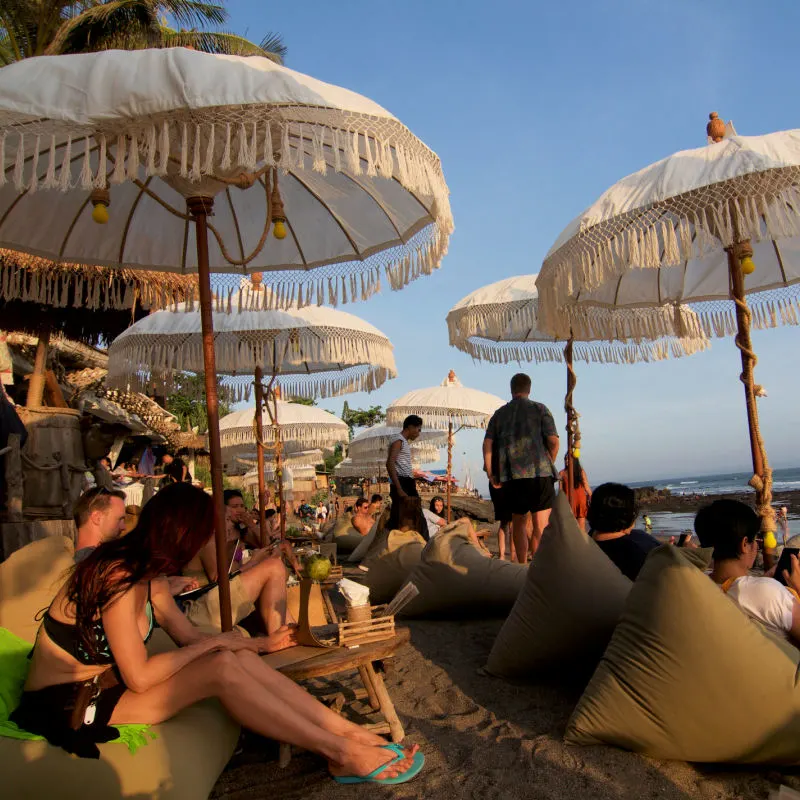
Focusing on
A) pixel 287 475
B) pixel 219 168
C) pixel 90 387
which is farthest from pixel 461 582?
pixel 287 475

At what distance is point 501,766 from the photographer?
2146 mm

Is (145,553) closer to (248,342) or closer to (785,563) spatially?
(785,563)

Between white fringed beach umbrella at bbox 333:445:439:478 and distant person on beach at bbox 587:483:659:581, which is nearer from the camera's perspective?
distant person on beach at bbox 587:483:659:581

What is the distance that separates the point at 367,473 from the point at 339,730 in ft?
62.8

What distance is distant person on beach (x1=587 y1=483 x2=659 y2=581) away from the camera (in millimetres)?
3098

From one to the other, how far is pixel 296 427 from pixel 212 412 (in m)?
7.36

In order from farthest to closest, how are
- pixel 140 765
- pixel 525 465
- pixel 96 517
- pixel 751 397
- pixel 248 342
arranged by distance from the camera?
pixel 248 342
pixel 525 465
pixel 751 397
pixel 96 517
pixel 140 765

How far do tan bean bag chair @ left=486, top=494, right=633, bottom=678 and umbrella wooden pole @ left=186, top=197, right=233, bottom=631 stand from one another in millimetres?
1212

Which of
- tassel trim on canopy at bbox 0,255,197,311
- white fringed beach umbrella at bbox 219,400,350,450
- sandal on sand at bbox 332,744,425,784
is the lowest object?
sandal on sand at bbox 332,744,425,784

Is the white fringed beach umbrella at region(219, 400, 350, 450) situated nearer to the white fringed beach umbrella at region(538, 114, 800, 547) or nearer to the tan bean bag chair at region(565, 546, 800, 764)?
the white fringed beach umbrella at region(538, 114, 800, 547)

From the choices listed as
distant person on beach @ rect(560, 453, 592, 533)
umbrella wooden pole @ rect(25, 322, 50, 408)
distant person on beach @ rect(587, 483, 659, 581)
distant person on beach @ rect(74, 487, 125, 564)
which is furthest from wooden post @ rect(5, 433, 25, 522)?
distant person on beach @ rect(560, 453, 592, 533)

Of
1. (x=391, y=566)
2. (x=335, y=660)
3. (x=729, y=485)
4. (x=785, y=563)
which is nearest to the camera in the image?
(x=335, y=660)

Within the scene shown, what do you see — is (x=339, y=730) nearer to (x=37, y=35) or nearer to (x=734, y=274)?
(x=734, y=274)

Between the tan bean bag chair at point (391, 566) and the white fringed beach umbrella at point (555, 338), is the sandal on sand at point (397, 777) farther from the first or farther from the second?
the white fringed beach umbrella at point (555, 338)
